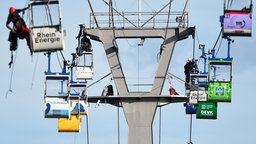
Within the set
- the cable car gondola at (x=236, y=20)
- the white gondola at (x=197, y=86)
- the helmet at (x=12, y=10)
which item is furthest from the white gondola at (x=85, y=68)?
the helmet at (x=12, y=10)

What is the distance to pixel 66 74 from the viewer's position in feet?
200

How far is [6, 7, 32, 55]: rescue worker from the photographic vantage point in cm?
4162

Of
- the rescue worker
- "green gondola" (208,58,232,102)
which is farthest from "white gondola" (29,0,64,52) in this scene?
"green gondola" (208,58,232,102)

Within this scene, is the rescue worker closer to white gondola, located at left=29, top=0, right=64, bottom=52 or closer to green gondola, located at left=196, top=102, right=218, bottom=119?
white gondola, located at left=29, top=0, right=64, bottom=52

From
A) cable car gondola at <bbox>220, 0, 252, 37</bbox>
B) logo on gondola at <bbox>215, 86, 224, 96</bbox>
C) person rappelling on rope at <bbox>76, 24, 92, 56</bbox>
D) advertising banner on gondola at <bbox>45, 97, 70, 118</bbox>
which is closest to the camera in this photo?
cable car gondola at <bbox>220, 0, 252, 37</bbox>

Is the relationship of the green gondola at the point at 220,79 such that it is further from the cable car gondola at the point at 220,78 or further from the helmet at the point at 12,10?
the helmet at the point at 12,10

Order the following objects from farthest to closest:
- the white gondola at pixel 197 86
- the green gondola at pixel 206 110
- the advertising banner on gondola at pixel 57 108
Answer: the green gondola at pixel 206 110
the white gondola at pixel 197 86
the advertising banner on gondola at pixel 57 108

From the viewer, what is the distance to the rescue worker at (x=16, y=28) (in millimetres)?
41625

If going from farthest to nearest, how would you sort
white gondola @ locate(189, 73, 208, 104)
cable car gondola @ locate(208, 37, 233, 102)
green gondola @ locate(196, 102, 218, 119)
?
green gondola @ locate(196, 102, 218, 119) < white gondola @ locate(189, 73, 208, 104) < cable car gondola @ locate(208, 37, 233, 102)

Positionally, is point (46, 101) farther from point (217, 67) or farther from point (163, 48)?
point (163, 48)

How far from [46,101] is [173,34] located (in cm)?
1384

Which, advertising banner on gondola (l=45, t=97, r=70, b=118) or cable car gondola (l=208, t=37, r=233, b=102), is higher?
cable car gondola (l=208, t=37, r=233, b=102)

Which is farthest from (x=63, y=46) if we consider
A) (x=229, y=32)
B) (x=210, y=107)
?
(x=210, y=107)

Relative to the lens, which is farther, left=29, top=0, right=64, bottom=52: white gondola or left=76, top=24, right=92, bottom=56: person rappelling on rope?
left=76, top=24, right=92, bottom=56: person rappelling on rope
